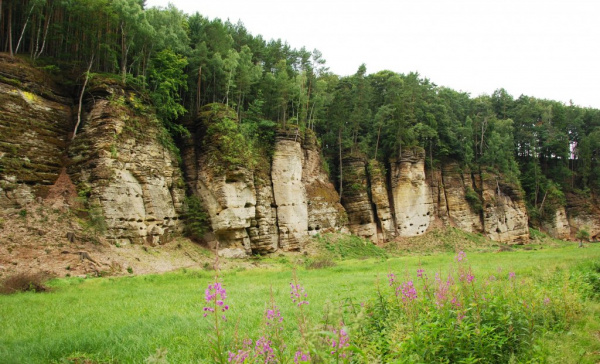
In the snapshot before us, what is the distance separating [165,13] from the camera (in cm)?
3238

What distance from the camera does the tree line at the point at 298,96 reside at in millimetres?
28234

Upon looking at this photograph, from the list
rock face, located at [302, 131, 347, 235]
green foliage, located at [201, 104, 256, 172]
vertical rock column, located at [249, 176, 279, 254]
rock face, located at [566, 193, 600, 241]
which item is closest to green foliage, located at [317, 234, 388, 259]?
rock face, located at [302, 131, 347, 235]

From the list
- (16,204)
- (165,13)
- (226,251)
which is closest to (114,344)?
(16,204)

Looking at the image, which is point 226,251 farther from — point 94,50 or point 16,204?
point 94,50

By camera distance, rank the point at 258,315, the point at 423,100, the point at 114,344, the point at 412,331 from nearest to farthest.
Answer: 1. the point at 412,331
2. the point at 114,344
3. the point at 258,315
4. the point at 423,100

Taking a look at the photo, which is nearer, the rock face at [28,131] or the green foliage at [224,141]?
the rock face at [28,131]

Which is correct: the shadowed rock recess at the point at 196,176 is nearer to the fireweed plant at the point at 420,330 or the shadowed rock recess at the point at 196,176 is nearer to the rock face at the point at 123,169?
the rock face at the point at 123,169

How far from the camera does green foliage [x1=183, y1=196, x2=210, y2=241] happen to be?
28078 mm

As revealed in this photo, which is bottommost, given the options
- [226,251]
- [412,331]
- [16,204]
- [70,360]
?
[226,251]

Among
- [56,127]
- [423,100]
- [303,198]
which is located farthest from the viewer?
[423,100]

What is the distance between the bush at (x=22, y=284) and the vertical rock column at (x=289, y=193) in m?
21.4

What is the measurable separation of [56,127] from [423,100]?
5129 cm

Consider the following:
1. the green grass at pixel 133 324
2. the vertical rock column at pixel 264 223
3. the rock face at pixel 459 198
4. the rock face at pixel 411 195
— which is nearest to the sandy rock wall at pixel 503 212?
the rock face at pixel 459 198

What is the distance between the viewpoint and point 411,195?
149 ft
